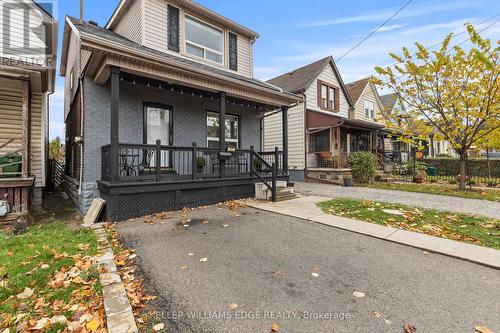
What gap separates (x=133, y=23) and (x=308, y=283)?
1048cm

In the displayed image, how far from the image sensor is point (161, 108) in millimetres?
8492

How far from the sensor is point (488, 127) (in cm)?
981

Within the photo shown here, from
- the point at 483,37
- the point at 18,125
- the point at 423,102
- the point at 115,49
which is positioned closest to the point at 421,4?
the point at 483,37

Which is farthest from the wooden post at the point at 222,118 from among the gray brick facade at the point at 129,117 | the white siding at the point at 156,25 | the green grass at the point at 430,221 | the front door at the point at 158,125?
the green grass at the point at 430,221

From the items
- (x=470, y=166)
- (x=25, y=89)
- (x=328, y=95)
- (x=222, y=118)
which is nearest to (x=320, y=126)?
(x=328, y=95)

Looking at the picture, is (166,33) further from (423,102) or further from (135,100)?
(423,102)

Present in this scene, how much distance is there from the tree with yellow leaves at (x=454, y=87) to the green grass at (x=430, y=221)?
6.05 metres

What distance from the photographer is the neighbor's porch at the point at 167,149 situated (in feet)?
19.6

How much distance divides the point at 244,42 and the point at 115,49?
729 cm

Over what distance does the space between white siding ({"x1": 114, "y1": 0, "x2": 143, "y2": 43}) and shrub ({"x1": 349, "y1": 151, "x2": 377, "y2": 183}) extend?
1136 cm

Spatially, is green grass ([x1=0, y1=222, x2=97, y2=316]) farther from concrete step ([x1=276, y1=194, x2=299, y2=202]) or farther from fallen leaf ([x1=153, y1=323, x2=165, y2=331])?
concrete step ([x1=276, y1=194, x2=299, y2=202])

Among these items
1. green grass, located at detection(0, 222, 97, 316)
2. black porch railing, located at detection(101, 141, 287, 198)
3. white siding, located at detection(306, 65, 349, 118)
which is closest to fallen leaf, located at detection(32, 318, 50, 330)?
green grass, located at detection(0, 222, 97, 316)

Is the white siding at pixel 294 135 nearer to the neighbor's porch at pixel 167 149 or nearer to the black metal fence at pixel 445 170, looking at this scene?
the neighbor's porch at pixel 167 149

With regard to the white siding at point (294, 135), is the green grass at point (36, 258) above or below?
below
